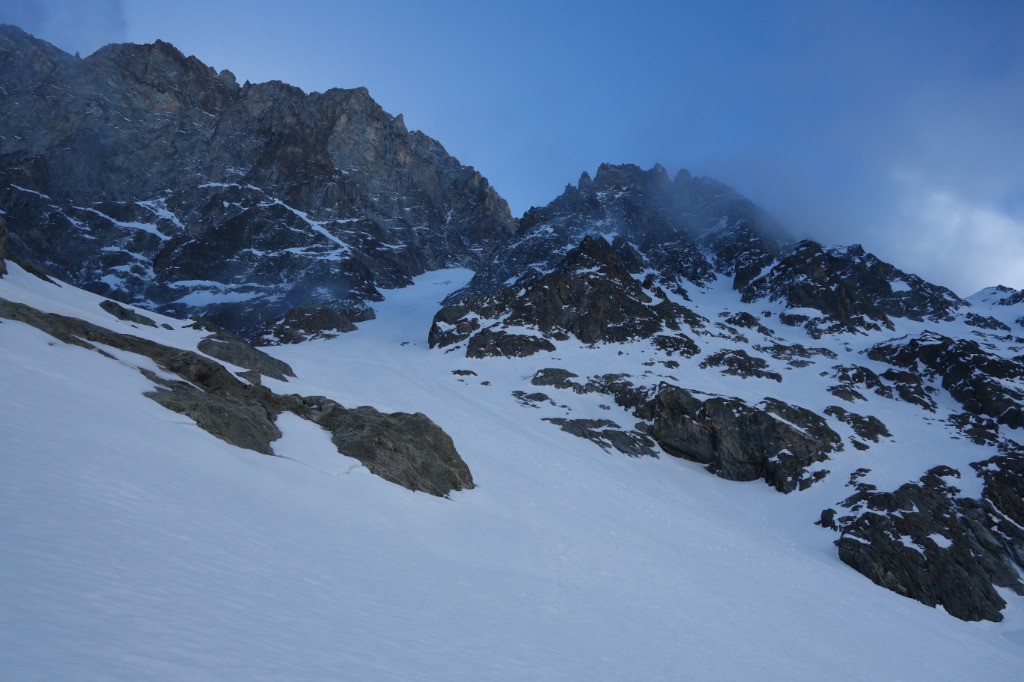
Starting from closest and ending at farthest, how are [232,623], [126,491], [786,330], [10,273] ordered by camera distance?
[232,623], [126,491], [10,273], [786,330]

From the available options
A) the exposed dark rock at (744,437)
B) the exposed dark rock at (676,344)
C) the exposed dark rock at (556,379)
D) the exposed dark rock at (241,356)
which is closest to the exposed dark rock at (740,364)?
the exposed dark rock at (676,344)

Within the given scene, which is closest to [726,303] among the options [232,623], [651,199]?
[651,199]

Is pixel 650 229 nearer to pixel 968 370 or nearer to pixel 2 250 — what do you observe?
pixel 968 370

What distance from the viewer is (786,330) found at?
9988 cm

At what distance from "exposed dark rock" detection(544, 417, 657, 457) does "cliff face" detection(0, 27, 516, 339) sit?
6435 centimetres

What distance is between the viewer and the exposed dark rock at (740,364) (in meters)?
69.1

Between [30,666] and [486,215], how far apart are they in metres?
189

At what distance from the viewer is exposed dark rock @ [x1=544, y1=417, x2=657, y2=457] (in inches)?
1896

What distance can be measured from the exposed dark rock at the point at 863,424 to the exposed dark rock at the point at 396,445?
45.7m

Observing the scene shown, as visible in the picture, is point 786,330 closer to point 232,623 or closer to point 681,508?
point 681,508

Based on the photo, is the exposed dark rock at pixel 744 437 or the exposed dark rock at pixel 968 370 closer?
the exposed dark rock at pixel 744 437

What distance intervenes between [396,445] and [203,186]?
5728 inches

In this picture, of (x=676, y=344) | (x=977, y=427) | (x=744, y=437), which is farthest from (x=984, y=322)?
(x=744, y=437)

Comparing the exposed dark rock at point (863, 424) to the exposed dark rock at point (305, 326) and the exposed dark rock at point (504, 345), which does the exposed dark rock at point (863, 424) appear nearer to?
the exposed dark rock at point (504, 345)
